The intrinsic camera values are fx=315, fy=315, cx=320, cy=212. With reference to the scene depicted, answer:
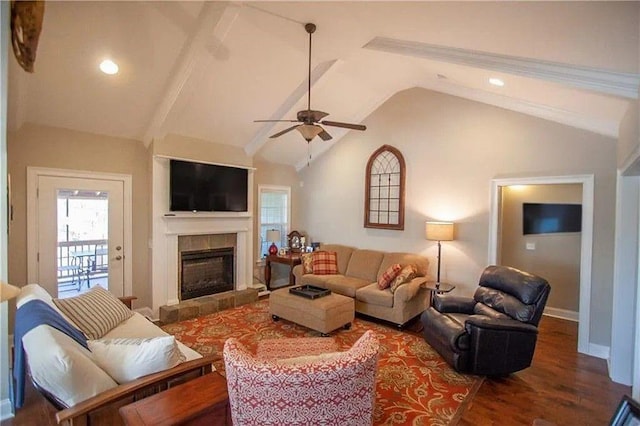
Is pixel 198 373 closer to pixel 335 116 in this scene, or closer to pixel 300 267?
pixel 300 267

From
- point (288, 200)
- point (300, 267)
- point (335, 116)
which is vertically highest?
point (335, 116)

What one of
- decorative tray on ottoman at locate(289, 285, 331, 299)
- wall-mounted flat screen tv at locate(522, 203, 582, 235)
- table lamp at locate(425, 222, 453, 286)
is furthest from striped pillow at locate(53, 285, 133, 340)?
wall-mounted flat screen tv at locate(522, 203, 582, 235)

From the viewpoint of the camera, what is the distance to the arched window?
18.1 feet

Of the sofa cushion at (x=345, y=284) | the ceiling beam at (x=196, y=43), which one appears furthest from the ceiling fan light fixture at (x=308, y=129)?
the sofa cushion at (x=345, y=284)

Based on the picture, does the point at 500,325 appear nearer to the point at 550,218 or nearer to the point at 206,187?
the point at 550,218

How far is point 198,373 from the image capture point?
2078 millimetres

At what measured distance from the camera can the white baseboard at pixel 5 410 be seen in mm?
2047

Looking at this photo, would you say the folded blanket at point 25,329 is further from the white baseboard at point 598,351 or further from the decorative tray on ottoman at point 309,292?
the white baseboard at point 598,351

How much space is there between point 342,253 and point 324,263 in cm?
47

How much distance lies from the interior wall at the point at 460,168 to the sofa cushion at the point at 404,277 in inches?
23.9

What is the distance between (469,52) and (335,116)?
10.1 feet

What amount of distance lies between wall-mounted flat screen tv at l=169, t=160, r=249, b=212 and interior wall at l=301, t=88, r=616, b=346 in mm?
1884

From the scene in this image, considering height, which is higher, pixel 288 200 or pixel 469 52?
pixel 469 52

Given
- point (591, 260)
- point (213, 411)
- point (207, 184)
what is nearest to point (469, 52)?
point (591, 260)
